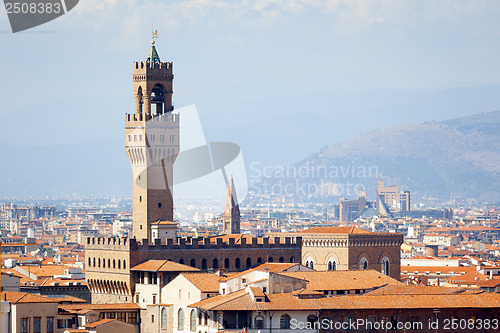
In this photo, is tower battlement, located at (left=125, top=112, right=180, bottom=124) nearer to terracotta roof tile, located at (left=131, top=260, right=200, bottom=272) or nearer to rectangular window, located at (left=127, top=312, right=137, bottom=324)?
terracotta roof tile, located at (left=131, top=260, right=200, bottom=272)

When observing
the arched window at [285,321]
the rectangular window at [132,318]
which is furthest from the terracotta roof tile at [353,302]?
the rectangular window at [132,318]

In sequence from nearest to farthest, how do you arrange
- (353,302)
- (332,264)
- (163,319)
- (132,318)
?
1. (353,302)
2. (163,319)
3. (132,318)
4. (332,264)

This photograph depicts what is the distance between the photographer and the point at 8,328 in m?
57.1

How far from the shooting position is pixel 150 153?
259 feet

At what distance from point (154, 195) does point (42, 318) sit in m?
20.6

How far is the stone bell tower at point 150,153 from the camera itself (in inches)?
3103

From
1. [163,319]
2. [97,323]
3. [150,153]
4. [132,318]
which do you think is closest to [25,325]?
[97,323]

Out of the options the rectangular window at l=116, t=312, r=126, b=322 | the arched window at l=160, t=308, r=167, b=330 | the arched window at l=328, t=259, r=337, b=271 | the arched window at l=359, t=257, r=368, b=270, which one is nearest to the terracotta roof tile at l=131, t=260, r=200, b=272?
the rectangular window at l=116, t=312, r=126, b=322

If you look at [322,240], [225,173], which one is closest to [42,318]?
[322,240]

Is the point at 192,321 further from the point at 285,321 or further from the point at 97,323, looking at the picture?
the point at 285,321

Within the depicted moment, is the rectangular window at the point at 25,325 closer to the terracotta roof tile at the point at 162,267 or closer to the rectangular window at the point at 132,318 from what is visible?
the rectangular window at the point at 132,318

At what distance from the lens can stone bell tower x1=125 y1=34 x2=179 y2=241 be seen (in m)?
78.8

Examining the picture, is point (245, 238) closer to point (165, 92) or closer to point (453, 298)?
point (165, 92)

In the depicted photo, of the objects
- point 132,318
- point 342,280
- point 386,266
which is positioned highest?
point 342,280
